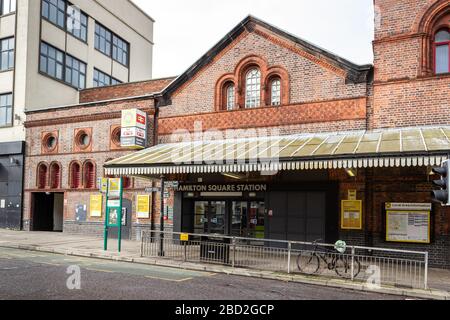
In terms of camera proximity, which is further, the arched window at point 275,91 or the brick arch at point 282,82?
the arched window at point 275,91

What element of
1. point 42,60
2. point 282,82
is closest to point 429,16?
point 282,82

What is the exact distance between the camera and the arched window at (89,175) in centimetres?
2298

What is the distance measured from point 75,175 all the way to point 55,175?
1.67 metres

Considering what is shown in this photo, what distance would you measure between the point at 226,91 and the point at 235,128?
2129mm

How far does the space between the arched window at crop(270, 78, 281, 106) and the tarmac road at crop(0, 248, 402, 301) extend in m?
8.68

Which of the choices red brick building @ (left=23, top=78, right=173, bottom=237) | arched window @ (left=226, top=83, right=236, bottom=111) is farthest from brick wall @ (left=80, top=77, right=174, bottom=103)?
arched window @ (left=226, top=83, right=236, bottom=111)

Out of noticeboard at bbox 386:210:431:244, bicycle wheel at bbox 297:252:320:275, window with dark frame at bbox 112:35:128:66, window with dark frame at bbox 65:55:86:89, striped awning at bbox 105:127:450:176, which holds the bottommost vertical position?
bicycle wheel at bbox 297:252:320:275

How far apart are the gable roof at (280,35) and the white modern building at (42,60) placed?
11.5 m

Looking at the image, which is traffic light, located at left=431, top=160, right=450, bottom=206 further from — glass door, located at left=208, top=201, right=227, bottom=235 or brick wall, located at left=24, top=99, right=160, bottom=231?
brick wall, located at left=24, top=99, right=160, bottom=231

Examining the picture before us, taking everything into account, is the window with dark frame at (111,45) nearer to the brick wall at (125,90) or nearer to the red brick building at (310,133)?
the brick wall at (125,90)

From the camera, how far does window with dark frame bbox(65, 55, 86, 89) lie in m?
29.8

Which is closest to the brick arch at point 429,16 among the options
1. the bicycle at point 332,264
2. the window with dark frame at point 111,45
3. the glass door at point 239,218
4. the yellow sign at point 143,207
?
the bicycle at point 332,264

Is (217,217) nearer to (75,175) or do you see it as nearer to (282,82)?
(282,82)

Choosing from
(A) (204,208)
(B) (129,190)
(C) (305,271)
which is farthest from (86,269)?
(B) (129,190)
